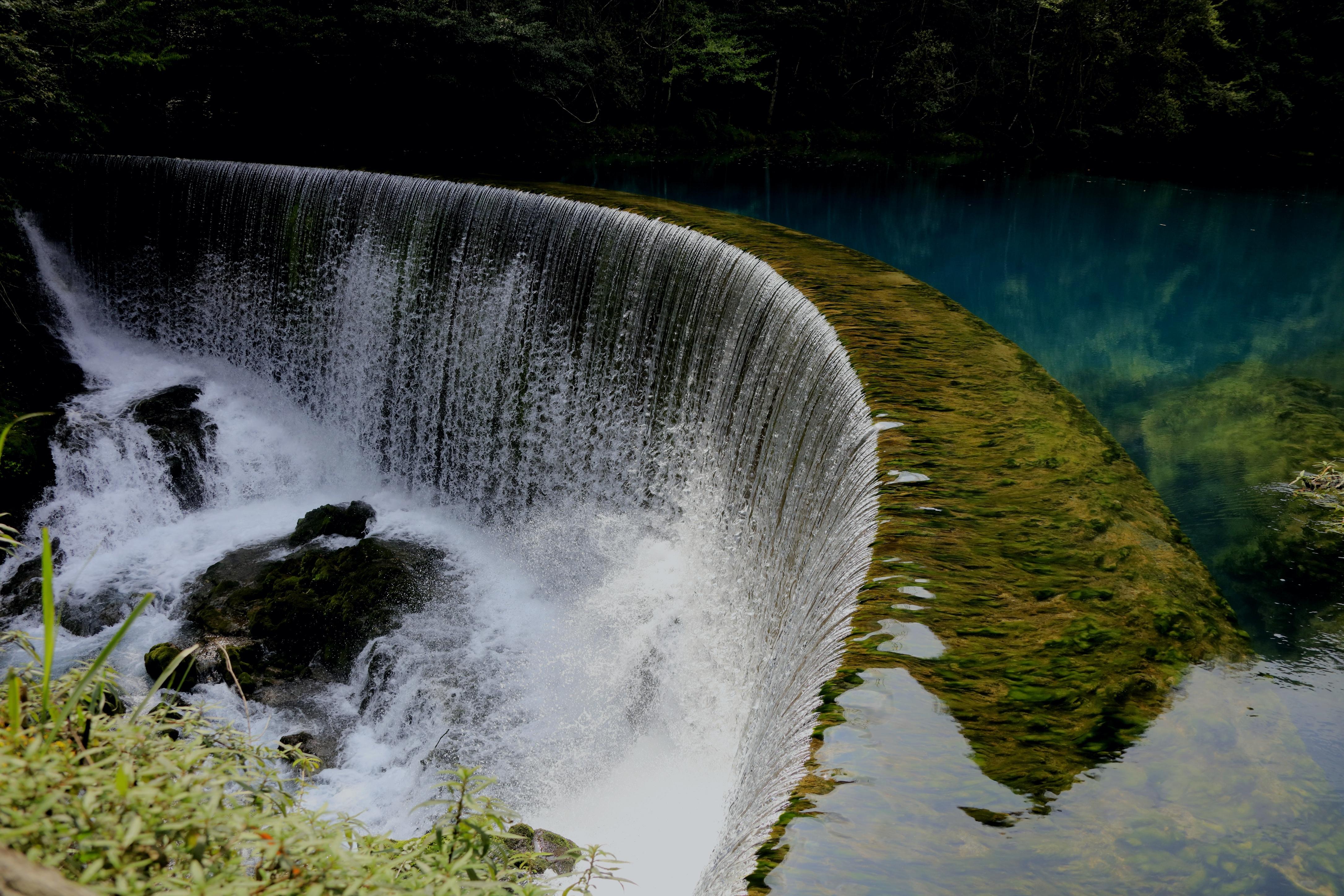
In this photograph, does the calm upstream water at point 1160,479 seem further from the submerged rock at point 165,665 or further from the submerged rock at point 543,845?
the submerged rock at point 165,665

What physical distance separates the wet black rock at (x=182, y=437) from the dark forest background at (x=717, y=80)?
347 centimetres

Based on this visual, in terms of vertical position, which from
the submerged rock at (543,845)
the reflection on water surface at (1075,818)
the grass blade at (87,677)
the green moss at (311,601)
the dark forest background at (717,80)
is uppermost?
the dark forest background at (717,80)

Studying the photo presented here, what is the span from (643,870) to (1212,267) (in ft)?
38.6

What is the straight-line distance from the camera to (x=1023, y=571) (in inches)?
122

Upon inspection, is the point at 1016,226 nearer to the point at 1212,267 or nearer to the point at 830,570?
the point at 1212,267

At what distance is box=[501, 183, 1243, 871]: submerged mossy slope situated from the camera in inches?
99.2

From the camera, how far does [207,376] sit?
9.78 m

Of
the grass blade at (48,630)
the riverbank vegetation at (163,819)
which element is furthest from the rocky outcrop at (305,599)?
the grass blade at (48,630)

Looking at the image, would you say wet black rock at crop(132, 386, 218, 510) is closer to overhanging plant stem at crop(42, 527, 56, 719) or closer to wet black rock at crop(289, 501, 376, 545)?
wet black rock at crop(289, 501, 376, 545)

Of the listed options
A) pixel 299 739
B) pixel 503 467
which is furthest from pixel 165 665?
pixel 503 467

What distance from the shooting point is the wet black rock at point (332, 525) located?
26.0 feet

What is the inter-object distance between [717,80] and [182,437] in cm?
1370

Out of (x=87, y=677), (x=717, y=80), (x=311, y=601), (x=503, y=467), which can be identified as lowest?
(x=311, y=601)

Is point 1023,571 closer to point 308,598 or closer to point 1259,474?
point 1259,474
